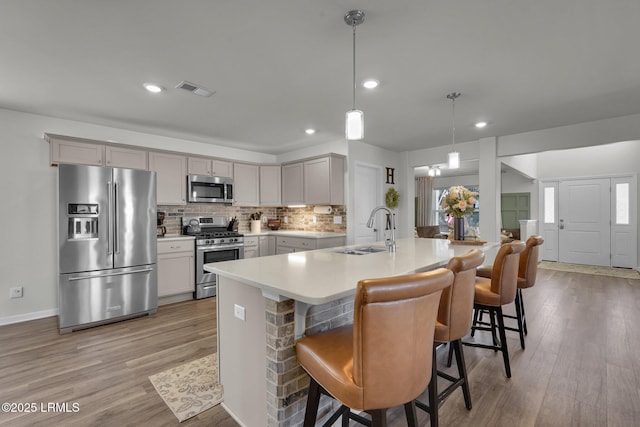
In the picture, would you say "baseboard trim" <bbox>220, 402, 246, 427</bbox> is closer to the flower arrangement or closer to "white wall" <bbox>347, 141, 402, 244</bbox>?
the flower arrangement

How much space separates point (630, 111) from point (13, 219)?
7676 millimetres

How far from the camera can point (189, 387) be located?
217 centimetres

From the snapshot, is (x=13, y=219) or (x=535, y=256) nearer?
(x=535, y=256)

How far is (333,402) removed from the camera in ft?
5.61

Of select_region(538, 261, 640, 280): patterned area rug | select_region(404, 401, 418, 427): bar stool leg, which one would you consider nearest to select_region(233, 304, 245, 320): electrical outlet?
select_region(404, 401, 418, 427): bar stool leg

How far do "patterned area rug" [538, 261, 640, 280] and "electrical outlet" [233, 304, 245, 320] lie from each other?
726cm

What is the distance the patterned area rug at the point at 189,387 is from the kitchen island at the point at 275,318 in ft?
0.65

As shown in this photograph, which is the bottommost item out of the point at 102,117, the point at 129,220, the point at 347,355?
the point at 347,355

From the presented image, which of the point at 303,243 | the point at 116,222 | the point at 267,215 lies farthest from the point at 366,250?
the point at 267,215

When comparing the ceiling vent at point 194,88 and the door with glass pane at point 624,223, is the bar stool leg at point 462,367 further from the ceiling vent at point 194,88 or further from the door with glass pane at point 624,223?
the door with glass pane at point 624,223

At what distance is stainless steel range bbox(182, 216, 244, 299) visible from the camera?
4.42m

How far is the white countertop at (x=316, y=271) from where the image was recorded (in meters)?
1.31

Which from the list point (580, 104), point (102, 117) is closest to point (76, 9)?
point (102, 117)

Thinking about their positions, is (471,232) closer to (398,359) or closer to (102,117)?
(398,359)
